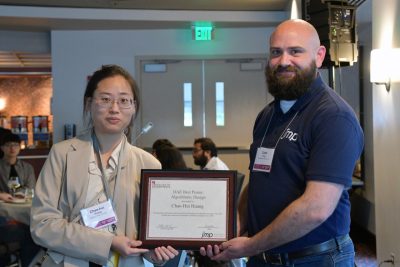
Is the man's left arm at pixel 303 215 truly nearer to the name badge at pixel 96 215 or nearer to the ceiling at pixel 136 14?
the name badge at pixel 96 215

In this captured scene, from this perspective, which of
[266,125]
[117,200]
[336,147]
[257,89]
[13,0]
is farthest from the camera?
[257,89]

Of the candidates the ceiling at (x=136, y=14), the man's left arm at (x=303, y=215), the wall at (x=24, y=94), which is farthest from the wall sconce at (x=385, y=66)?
the wall at (x=24, y=94)

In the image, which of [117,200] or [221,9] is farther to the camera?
[221,9]

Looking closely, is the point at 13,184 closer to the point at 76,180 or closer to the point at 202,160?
the point at 202,160

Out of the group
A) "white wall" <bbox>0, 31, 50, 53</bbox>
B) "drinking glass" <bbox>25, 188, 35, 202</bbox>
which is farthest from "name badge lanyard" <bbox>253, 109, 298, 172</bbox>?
"white wall" <bbox>0, 31, 50, 53</bbox>

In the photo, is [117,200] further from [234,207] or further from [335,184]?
[335,184]

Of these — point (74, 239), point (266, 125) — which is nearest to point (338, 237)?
point (266, 125)

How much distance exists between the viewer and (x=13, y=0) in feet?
19.6

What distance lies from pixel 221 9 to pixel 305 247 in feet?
17.3

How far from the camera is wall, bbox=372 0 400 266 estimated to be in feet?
11.0

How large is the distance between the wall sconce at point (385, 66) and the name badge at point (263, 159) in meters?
2.04

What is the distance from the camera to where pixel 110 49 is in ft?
22.8

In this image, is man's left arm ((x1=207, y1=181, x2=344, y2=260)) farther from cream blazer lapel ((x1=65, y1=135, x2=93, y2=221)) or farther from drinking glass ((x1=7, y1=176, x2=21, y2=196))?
drinking glass ((x1=7, y1=176, x2=21, y2=196))

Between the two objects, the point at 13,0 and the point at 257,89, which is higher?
the point at 13,0
